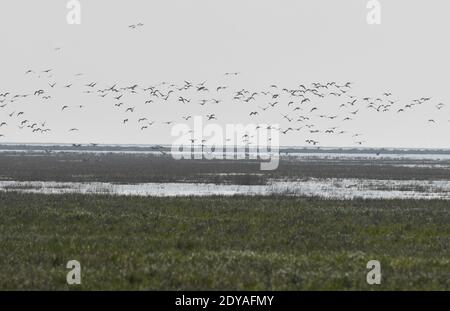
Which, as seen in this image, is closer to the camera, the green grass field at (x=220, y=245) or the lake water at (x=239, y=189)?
the green grass field at (x=220, y=245)

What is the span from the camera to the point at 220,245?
2628 cm

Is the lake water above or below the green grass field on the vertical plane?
below

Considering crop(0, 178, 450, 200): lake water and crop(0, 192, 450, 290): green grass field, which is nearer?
crop(0, 192, 450, 290): green grass field

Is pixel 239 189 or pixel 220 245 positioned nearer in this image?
pixel 220 245

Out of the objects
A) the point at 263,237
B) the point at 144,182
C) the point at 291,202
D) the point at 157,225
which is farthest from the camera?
the point at 144,182

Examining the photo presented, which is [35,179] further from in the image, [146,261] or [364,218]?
[146,261]

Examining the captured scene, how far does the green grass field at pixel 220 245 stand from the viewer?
20.0 meters

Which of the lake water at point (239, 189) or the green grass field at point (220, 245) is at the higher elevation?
the green grass field at point (220, 245)

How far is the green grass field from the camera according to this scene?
20.0 m

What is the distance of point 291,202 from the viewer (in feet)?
144

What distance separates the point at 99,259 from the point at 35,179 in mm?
48775

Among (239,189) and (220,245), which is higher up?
(220,245)
